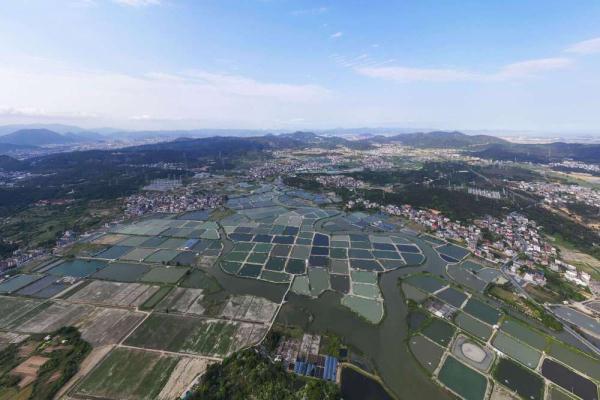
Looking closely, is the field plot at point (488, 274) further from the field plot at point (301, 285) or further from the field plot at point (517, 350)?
the field plot at point (301, 285)

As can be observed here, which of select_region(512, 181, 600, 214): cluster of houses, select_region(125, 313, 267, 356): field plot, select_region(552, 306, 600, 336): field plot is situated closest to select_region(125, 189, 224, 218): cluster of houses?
A: select_region(125, 313, 267, 356): field plot

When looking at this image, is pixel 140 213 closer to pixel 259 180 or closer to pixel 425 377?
pixel 259 180

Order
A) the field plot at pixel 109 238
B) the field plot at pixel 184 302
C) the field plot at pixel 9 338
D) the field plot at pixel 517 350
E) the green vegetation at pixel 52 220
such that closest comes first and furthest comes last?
the field plot at pixel 517 350, the field plot at pixel 9 338, the field plot at pixel 184 302, the field plot at pixel 109 238, the green vegetation at pixel 52 220

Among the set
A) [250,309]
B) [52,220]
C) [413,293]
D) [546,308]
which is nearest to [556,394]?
[546,308]

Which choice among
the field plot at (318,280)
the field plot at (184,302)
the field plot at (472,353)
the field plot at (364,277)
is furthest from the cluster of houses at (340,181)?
the field plot at (472,353)

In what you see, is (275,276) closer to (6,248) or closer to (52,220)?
(6,248)

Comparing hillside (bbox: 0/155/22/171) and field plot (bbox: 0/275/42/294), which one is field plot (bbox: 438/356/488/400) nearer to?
field plot (bbox: 0/275/42/294)
